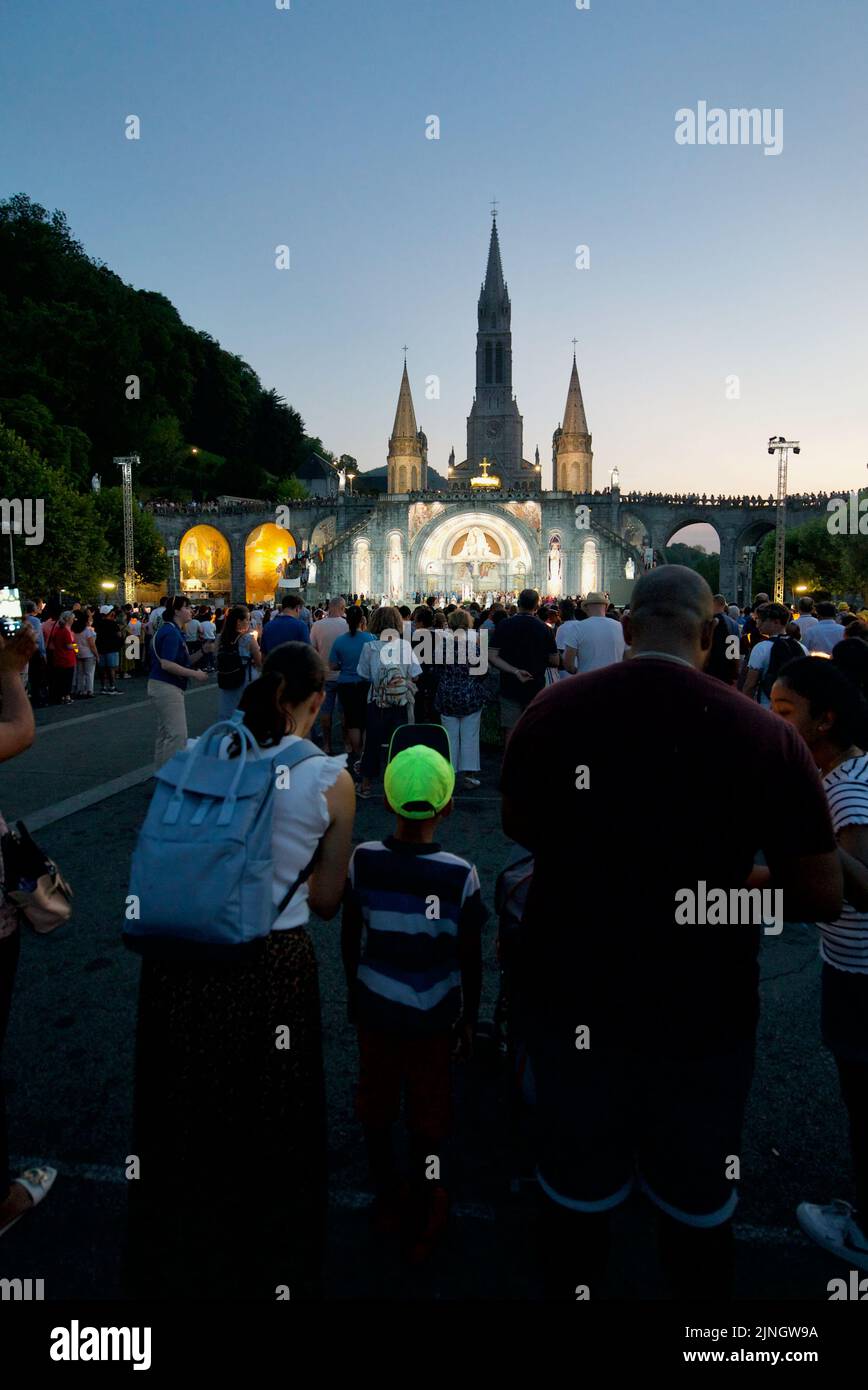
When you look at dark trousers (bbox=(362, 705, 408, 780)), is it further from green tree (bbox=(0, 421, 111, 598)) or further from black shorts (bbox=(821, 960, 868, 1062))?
green tree (bbox=(0, 421, 111, 598))

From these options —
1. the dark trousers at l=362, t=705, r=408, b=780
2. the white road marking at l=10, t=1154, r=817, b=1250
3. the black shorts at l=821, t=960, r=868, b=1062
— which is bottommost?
the white road marking at l=10, t=1154, r=817, b=1250

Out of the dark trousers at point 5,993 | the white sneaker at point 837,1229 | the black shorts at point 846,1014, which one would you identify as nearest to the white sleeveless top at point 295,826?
the dark trousers at point 5,993

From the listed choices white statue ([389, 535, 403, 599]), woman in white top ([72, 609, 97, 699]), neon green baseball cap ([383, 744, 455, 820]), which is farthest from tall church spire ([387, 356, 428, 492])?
neon green baseball cap ([383, 744, 455, 820])

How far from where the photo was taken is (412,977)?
265 cm

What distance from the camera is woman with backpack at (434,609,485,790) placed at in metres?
8.46

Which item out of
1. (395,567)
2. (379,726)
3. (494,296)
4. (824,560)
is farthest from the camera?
(494,296)

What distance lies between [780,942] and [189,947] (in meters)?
4.23

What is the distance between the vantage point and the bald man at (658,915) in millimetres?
1838

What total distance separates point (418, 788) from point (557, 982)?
2.94 feet

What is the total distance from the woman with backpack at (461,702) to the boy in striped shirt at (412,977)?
18.5 ft

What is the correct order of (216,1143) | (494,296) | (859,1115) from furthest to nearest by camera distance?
(494,296), (859,1115), (216,1143)

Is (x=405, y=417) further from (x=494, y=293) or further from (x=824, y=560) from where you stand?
(x=824, y=560)

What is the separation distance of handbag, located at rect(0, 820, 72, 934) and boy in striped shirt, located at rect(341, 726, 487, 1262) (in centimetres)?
97

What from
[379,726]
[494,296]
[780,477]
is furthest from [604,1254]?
[494,296]
